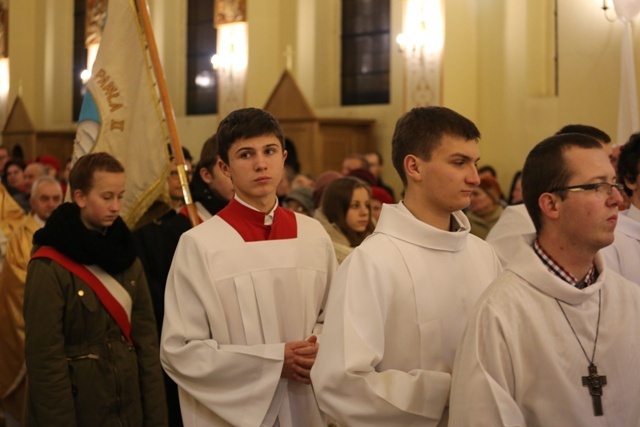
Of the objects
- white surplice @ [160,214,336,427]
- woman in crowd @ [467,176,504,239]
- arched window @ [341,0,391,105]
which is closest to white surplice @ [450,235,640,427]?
white surplice @ [160,214,336,427]

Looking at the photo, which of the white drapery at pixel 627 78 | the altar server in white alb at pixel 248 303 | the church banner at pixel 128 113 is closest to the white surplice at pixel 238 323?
the altar server in white alb at pixel 248 303

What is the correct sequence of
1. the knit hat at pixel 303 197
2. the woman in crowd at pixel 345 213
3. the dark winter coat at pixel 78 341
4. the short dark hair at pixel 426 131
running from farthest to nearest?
the knit hat at pixel 303 197
the woman in crowd at pixel 345 213
the dark winter coat at pixel 78 341
the short dark hair at pixel 426 131

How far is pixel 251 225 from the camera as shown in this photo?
3.57 metres

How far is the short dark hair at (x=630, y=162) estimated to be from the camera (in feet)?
12.9

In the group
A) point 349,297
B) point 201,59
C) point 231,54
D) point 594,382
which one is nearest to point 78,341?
point 349,297

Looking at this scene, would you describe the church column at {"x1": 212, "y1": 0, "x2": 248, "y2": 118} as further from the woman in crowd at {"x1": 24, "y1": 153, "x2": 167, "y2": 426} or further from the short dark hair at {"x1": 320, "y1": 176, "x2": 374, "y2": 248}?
the woman in crowd at {"x1": 24, "y1": 153, "x2": 167, "y2": 426}

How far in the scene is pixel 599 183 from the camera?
2.58 meters

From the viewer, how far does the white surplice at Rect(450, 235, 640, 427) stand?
2.44 meters

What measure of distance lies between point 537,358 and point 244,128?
58.9 inches

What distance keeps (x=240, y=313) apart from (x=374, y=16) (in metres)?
12.8

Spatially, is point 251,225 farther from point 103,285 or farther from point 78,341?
point 78,341

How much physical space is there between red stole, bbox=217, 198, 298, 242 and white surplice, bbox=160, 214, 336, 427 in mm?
26

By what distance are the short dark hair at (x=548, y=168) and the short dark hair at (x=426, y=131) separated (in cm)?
28

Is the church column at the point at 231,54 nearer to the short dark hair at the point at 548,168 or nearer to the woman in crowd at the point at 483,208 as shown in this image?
the woman in crowd at the point at 483,208
